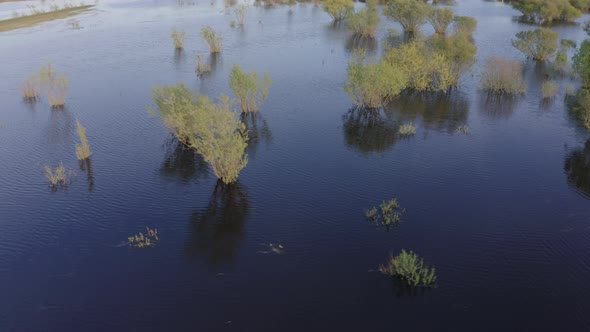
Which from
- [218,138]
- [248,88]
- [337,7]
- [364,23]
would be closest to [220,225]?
[218,138]

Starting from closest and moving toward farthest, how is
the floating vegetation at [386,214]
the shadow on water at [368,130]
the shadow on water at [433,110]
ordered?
the floating vegetation at [386,214] → the shadow on water at [368,130] → the shadow on water at [433,110]

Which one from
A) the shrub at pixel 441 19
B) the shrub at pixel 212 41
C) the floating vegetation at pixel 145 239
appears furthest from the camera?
the shrub at pixel 441 19

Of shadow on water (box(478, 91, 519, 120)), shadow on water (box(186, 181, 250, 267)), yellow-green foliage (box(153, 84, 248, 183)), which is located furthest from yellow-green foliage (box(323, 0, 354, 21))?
shadow on water (box(186, 181, 250, 267))

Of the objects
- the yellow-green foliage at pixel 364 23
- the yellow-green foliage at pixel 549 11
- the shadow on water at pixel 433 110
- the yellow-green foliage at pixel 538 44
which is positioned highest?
the yellow-green foliage at pixel 549 11

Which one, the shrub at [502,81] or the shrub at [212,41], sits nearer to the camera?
the shrub at [502,81]

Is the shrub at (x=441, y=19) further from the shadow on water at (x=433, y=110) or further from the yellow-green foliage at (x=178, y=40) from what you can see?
the yellow-green foliage at (x=178, y=40)

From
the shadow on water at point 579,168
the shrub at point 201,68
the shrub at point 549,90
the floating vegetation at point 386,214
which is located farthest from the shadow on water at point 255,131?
the shrub at point 549,90
